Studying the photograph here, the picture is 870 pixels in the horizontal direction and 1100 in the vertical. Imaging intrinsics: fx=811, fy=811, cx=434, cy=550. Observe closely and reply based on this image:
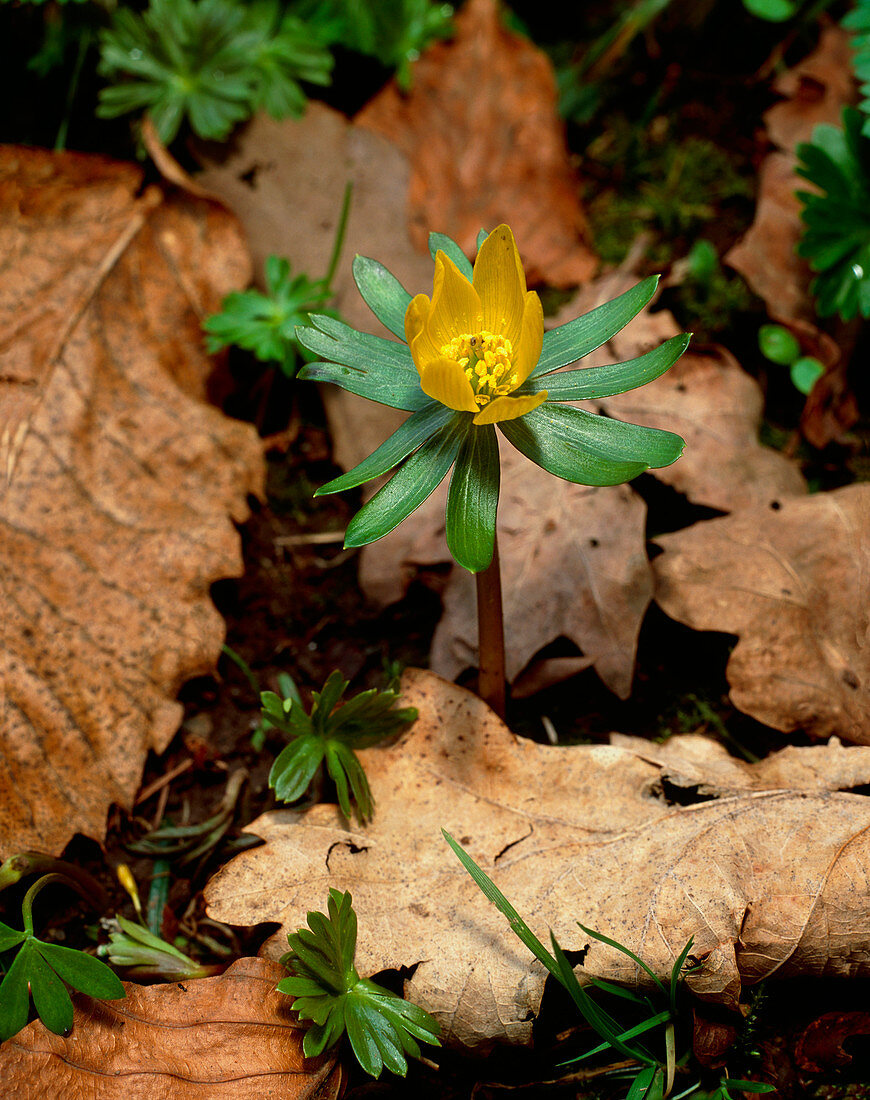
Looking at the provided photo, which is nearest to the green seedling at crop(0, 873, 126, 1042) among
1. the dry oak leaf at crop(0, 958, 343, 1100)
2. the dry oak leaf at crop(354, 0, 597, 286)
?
the dry oak leaf at crop(0, 958, 343, 1100)

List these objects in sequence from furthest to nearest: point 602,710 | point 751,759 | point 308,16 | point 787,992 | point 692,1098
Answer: point 308,16, point 602,710, point 751,759, point 787,992, point 692,1098

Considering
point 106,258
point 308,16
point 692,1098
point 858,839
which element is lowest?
point 692,1098

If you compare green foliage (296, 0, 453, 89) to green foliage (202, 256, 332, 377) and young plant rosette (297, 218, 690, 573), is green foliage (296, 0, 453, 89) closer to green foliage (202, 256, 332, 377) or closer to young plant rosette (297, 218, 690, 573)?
green foliage (202, 256, 332, 377)

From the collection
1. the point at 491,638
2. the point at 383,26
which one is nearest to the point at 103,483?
the point at 491,638

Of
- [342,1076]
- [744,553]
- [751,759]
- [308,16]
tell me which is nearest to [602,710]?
[751,759]

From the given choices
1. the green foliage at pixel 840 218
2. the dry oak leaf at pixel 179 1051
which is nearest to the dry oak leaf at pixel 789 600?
the green foliage at pixel 840 218

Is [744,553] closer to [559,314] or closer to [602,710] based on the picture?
[602,710]

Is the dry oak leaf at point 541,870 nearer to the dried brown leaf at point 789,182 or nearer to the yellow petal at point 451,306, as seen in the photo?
the yellow petal at point 451,306

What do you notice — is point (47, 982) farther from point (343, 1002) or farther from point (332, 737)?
point (332, 737)
